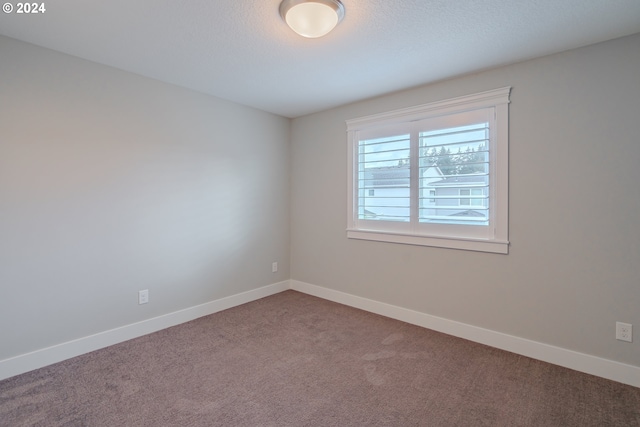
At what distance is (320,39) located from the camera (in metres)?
2.15

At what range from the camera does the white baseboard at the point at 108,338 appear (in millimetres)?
2178

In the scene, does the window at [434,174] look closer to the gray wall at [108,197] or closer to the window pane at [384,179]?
the window pane at [384,179]

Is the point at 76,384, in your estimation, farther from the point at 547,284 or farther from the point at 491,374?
the point at 547,284

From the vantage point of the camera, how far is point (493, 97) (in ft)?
8.44

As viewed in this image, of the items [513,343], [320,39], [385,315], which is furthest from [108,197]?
[513,343]

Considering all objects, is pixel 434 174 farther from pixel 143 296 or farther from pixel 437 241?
pixel 143 296

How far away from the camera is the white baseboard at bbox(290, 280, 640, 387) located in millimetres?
2107

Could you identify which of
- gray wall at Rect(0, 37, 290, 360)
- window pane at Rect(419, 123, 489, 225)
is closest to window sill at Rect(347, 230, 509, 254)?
window pane at Rect(419, 123, 489, 225)

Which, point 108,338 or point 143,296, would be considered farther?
point 143,296

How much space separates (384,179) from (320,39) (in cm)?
163

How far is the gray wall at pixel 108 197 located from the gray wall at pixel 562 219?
2.16 meters

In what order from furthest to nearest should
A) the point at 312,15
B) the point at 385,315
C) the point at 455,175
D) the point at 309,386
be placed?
the point at 385,315
the point at 455,175
the point at 309,386
the point at 312,15

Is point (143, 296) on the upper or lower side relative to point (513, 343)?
upper

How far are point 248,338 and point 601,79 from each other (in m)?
3.51
